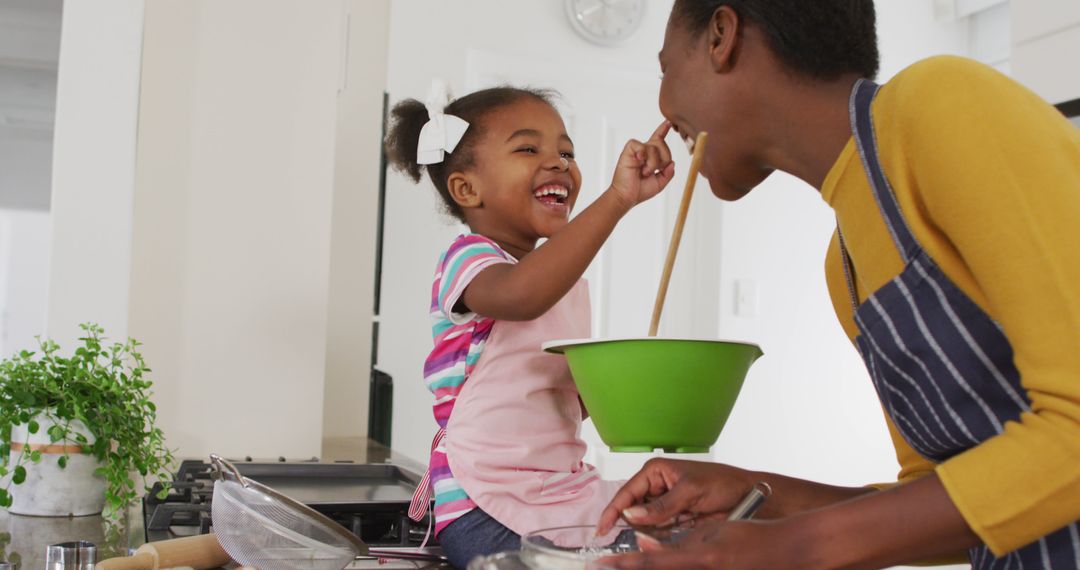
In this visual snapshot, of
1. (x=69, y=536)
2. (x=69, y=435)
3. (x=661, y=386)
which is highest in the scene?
(x=661, y=386)

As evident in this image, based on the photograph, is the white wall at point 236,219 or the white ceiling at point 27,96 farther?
the white ceiling at point 27,96

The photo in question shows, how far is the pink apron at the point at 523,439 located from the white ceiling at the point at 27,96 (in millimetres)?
4267

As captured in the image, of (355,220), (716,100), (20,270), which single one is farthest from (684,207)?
(20,270)

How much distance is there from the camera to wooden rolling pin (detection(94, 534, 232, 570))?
89 centimetres

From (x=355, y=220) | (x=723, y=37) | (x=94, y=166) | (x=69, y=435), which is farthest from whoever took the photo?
(x=355, y=220)

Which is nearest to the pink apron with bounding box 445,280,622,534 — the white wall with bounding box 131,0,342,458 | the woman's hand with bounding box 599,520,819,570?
the woman's hand with bounding box 599,520,819,570

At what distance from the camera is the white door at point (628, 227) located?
3803 millimetres

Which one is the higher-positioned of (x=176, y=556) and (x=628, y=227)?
(x=628, y=227)

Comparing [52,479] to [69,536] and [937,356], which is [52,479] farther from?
[937,356]

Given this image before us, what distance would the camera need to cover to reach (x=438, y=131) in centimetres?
139

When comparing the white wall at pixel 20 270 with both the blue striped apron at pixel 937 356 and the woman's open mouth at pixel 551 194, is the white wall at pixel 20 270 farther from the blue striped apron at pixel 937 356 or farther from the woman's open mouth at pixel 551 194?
the blue striped apron at pixel 937 356

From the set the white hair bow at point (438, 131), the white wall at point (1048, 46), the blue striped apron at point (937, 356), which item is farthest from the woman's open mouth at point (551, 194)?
the white wall at point (1048, 46)

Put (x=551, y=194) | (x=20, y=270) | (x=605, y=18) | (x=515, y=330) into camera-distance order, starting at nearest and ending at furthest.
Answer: (x=515, y=330), (x=551, y=194), (x=605, y=18), (x=20, y=270)

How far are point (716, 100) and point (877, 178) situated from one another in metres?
0.18
